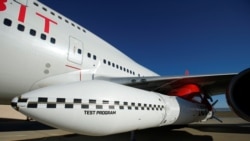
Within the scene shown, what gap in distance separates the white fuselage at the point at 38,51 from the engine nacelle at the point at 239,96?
3788 millimetres

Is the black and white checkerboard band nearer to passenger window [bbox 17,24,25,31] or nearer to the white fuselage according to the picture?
the white fuselage

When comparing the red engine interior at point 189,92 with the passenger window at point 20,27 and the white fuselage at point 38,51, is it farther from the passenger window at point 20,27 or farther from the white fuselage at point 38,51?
the passenger window at point 20,27

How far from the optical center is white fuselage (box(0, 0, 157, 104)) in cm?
457

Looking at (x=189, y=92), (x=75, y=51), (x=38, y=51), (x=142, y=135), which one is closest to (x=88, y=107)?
→ (x=38, y=51)

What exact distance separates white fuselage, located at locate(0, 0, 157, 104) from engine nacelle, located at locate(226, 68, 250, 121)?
379cm

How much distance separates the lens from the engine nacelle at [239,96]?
4.93 metres

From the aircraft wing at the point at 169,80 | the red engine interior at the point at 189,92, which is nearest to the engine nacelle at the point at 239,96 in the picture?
the aircraft wing at the point at 169,80

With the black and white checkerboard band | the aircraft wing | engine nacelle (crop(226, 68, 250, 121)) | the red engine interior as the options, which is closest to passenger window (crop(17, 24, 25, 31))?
the black and white checkerboard band

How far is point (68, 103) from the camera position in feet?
11.1

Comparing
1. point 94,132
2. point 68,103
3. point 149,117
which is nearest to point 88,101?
point 68,103

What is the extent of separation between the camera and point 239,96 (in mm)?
5305

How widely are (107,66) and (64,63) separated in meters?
2.02

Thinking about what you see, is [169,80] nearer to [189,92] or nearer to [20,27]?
[189,92]

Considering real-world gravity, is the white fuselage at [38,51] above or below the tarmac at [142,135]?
above
